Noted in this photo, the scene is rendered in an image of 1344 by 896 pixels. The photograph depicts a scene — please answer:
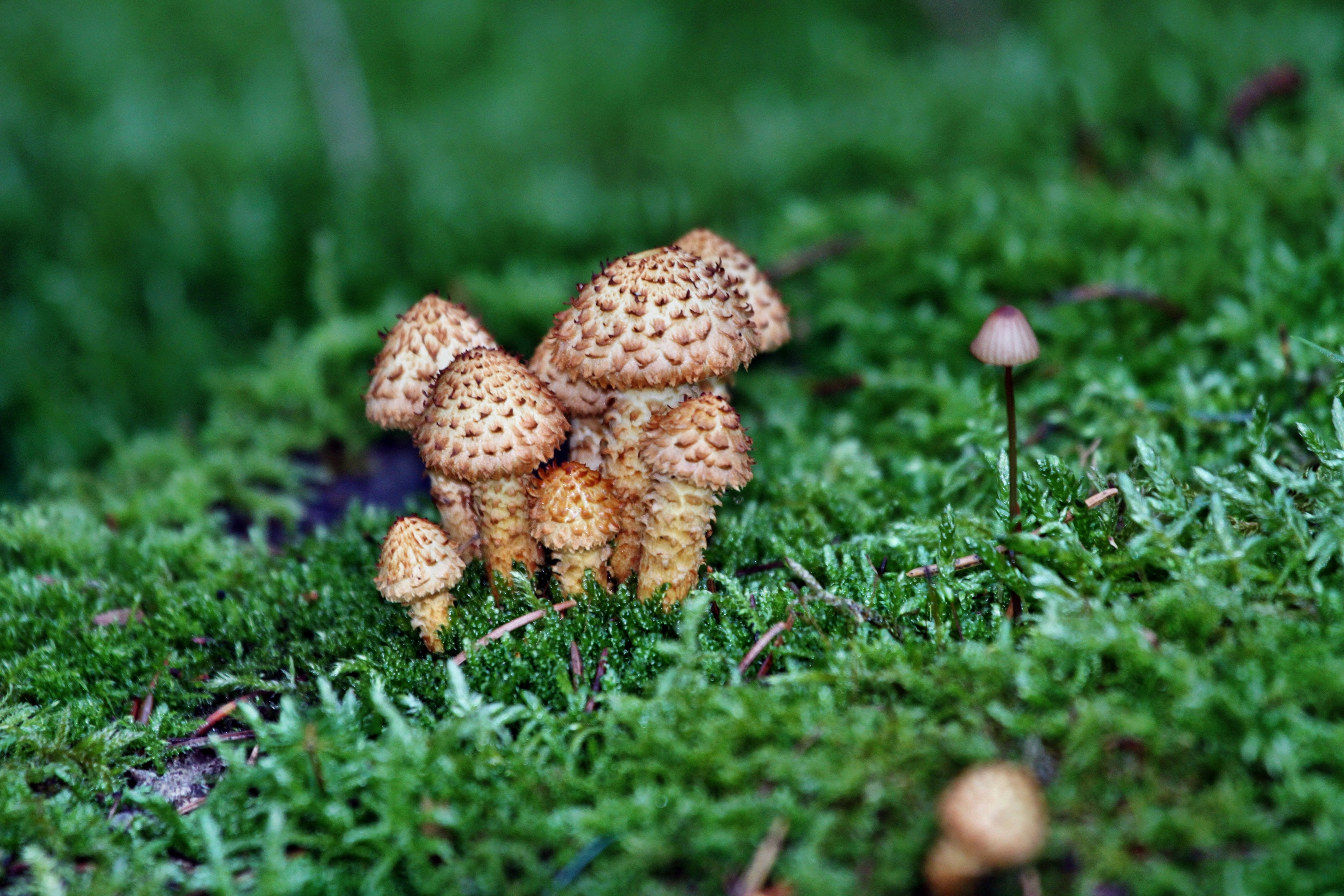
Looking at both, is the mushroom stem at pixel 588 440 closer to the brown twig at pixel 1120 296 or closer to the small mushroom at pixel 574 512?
the small mushroom at pixel 574 512

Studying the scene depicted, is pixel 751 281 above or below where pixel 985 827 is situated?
above

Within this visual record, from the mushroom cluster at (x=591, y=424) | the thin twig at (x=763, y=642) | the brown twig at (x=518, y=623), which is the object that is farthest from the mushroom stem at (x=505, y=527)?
the thin twig at (x=763, y=642)

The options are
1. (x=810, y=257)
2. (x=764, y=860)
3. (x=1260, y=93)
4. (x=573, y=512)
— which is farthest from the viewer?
(x=1260, y=93)

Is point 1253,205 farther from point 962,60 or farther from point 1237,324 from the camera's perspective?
point 962,60

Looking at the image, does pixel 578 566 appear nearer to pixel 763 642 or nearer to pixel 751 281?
pixel 763 642

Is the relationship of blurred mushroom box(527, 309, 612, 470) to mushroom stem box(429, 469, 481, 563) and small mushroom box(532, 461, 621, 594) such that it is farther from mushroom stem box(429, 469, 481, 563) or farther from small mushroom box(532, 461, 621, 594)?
mushroom stem box(429, 469, 481, 563)

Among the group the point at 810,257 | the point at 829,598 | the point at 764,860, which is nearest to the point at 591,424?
the point at 829,598
